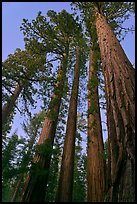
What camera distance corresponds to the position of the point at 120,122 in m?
2.84

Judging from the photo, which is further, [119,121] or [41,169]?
[41,169]

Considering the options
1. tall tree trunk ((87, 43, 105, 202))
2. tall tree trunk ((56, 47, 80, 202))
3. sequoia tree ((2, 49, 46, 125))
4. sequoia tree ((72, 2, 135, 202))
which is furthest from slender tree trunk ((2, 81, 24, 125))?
sequoia tree ((72, 2, 135, 202))

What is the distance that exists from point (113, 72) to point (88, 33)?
6.57 m

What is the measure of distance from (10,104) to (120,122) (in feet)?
34.6

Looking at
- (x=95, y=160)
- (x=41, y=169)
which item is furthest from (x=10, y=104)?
(x=95, y=160)

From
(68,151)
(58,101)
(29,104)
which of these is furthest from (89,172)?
(29,104)

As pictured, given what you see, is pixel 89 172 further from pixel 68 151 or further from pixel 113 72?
pixel 113 72

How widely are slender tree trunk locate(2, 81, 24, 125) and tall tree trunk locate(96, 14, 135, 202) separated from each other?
28.8ft

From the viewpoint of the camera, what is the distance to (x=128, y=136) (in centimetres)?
254

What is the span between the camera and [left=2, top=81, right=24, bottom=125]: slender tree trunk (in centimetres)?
1185

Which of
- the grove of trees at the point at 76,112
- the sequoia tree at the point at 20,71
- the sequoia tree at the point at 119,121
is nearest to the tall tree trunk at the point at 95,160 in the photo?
the grove of trees at the point at 76,112

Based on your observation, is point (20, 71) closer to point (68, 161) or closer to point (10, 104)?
point (10, 104)

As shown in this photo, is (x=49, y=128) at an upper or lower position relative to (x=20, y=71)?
lower

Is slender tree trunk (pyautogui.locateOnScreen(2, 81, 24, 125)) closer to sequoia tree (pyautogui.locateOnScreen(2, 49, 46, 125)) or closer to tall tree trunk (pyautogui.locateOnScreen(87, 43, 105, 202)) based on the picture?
sequoia tree (pyautogui.locateOnScreen(2, 49, 46, 125))
